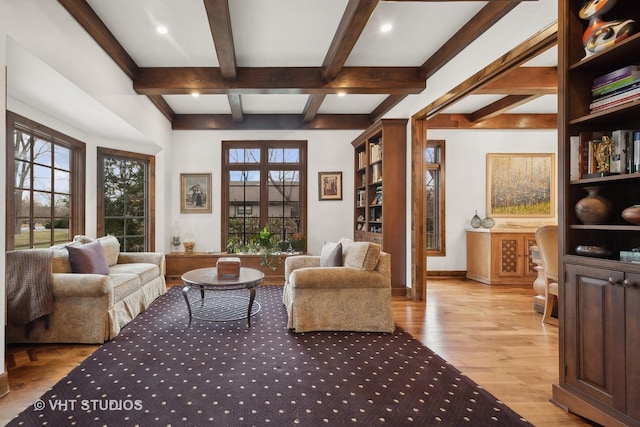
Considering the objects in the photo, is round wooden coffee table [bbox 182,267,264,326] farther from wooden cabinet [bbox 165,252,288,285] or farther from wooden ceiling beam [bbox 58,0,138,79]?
wooden ceiling beam [bbox 58,0,138,79]

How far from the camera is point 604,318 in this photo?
5.91ft

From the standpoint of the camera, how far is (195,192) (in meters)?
6.14

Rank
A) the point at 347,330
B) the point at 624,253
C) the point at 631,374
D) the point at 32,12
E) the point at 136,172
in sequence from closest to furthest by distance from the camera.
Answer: the point at 631,374 → the point at 624,253 → the point at 32,12 → the point at 347,330 → the point at 136,172

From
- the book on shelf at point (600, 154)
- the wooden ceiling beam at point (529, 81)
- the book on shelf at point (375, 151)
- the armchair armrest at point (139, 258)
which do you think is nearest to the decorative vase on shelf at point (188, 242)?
the armchair armrest at point (139, 258)

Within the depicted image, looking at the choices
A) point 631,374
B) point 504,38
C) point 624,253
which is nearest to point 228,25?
point 504,38

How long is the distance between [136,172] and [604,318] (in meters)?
6.11

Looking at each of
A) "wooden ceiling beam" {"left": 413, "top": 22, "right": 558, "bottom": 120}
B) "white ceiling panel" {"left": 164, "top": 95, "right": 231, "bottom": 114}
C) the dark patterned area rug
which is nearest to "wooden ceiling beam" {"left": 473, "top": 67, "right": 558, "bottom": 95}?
"wooden ceiling beam" {"left": 413, "top": 22, "right": 558, "bottom": 120}

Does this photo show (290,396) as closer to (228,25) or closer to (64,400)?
(64,400)

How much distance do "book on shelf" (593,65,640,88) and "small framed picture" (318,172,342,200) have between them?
4428mm

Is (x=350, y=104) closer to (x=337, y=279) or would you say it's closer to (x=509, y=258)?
(x=337, y=279)

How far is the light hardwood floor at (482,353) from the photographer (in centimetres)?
209

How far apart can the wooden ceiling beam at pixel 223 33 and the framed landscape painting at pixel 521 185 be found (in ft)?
16.0

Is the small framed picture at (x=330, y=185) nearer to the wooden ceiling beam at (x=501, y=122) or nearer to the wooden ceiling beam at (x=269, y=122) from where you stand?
the wooden ceiling beam at (x=269, y=122)

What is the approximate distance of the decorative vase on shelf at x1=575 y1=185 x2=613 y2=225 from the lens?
1.90m
